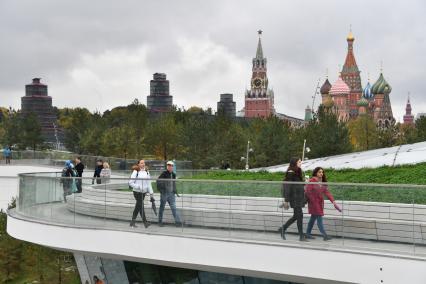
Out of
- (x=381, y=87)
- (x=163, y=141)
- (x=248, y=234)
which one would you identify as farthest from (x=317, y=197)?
(x=381, y=87)

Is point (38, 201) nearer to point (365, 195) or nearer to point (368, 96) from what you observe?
point (365, 195)

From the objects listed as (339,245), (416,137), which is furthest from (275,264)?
(416,137)

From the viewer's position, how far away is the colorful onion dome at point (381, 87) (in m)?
173

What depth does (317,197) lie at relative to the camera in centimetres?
1185

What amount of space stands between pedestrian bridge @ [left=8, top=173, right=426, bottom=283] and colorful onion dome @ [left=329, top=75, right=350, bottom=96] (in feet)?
539

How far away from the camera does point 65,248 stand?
1552cm

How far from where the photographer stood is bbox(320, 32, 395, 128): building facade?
170 m

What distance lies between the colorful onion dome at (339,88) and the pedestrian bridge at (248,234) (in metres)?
164

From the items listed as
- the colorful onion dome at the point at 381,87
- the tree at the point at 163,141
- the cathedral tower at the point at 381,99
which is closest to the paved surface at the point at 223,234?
the tree at the point at 163,141

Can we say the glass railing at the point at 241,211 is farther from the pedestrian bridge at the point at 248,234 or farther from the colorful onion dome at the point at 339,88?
the colorful onion dome at the point at 339,88

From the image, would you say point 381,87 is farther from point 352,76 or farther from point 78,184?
point 78,184

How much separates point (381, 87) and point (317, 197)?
548 feet

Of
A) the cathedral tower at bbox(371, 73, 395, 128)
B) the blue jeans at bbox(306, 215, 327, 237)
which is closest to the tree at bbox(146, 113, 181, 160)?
the blue jeans at bbox(306, 215, 327, 237)

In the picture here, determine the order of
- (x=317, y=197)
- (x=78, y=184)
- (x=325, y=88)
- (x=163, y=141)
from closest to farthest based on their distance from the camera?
(x=317, y=197) → (x=78, y=184) → (x=163, y=141) → (x=325, y=88)
